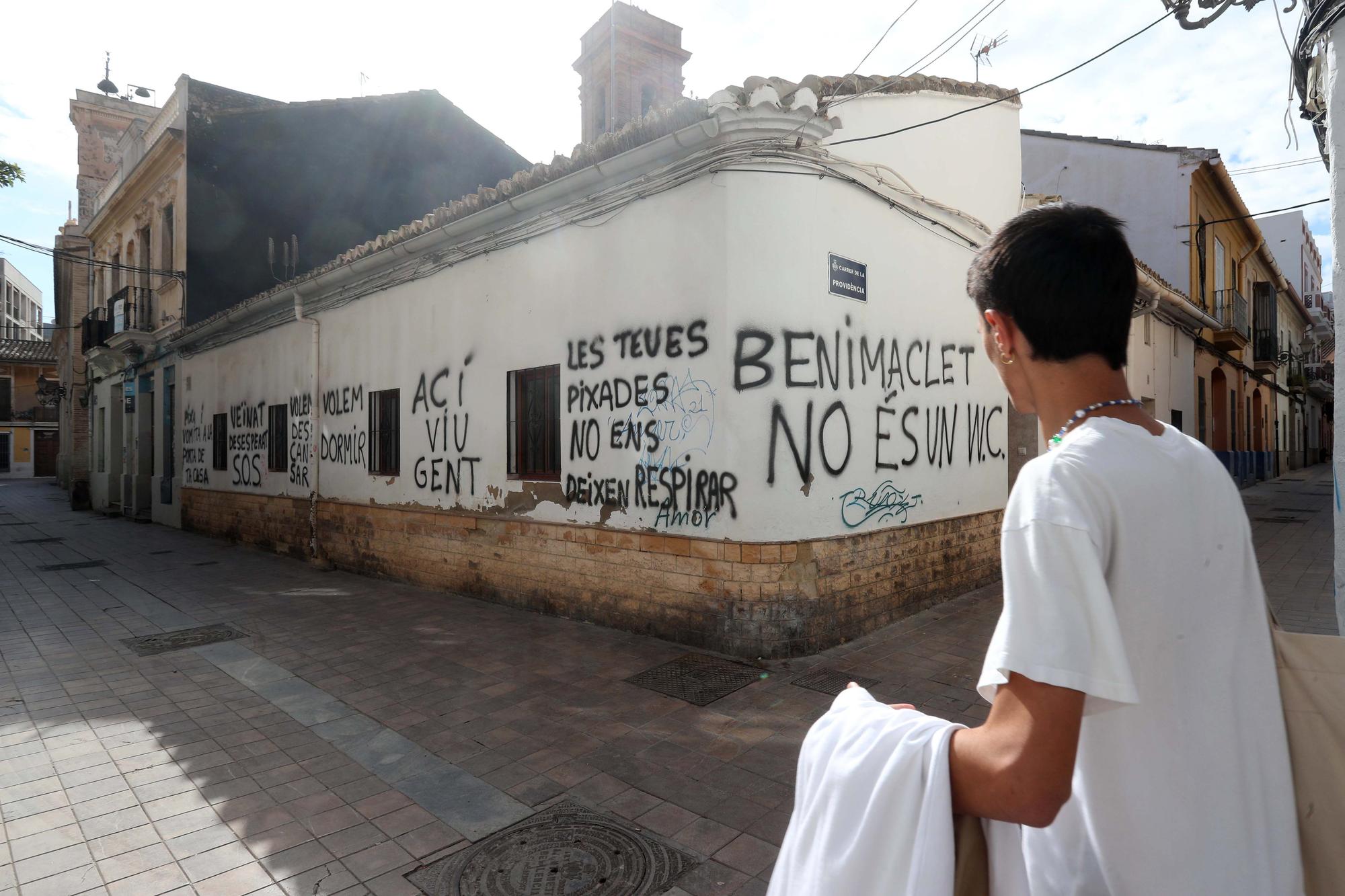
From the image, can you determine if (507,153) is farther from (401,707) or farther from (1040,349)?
(1040,349)

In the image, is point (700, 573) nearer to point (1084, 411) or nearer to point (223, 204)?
point (1084, 411)

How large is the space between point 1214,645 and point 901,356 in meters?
5.86

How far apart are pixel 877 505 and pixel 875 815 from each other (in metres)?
5.46

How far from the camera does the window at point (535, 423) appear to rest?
706 centimetres

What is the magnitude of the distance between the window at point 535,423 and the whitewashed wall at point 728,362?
0.14 meters

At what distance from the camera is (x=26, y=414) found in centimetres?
4066

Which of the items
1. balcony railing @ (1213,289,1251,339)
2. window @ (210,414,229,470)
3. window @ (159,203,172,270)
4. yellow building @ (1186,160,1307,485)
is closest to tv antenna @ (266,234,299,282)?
window @ (159,203,172,270)

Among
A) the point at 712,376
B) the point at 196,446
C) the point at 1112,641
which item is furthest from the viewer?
the point at 196,446

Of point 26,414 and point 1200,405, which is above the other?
point 26,414

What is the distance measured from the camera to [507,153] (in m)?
18.4

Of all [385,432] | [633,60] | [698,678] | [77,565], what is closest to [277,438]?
[77,565]

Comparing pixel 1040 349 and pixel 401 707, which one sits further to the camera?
pixel 401 707

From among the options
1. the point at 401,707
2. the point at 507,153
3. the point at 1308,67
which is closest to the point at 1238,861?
the point at 401,707

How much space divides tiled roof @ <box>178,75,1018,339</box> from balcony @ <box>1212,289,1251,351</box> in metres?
14.3
